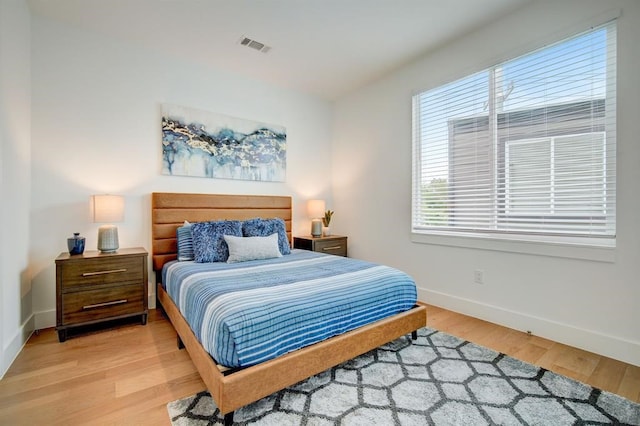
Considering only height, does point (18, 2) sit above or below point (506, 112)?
above

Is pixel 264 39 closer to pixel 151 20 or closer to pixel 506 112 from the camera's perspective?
pixel 151 20

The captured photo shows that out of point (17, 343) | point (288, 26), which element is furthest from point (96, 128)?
point (288, 26)

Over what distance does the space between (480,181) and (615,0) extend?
5.00ft

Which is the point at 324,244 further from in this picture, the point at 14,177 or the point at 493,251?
the point at 14,177

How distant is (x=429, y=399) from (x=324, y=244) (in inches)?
96.3

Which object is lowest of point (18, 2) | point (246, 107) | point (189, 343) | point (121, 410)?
point (121, 410)

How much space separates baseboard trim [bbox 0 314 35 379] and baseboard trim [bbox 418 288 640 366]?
11.8ft

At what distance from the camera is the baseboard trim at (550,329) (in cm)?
209

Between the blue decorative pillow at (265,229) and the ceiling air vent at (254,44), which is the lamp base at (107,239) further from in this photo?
the ceiling air vent at (254,44)

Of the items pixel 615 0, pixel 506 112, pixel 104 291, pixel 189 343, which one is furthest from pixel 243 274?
pixel 615 0

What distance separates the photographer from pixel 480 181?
9.55ft

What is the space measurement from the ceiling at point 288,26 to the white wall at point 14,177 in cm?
50

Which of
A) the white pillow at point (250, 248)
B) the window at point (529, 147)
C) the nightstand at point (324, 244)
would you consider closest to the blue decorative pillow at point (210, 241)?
the white pillow at point (250, 248)

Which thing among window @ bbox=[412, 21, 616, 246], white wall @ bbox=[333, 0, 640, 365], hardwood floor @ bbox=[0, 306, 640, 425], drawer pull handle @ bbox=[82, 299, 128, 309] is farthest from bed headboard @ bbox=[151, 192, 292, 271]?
window @ bbox=[412, 21, 616, 246]
